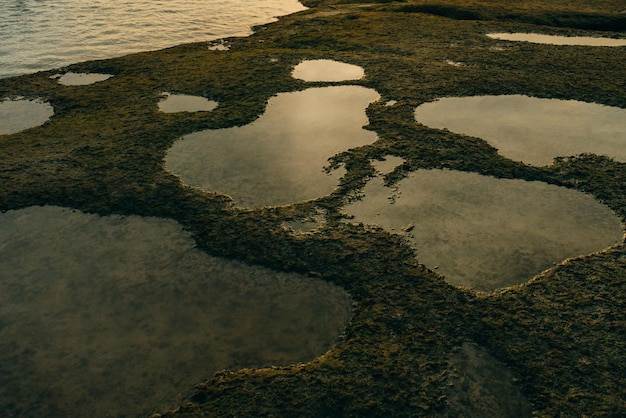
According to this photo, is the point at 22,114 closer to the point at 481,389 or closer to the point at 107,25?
the point at 107,25

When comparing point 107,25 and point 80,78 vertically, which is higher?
point 107,25

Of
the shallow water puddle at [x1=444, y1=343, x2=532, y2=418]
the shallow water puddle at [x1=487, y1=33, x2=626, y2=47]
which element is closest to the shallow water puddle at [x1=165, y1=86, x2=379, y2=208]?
the shallow water puddle at [x1=444, y1=343, x2=532, y2=418]

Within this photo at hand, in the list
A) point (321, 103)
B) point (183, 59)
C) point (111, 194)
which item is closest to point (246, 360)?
point (111, 194)

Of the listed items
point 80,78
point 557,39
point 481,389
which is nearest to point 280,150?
point 481,389

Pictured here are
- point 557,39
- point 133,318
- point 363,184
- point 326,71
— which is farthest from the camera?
point 557,39

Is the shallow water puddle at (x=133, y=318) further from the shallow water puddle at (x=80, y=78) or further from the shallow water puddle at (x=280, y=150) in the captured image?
the shallow water puddle at (x=80, y=78)

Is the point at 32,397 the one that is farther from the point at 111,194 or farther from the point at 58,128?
the point at 58,128
